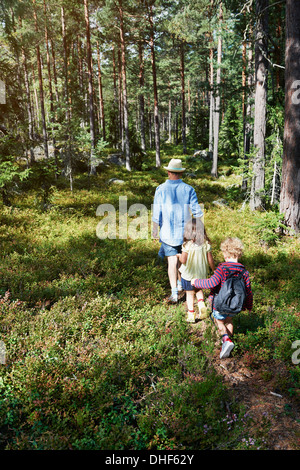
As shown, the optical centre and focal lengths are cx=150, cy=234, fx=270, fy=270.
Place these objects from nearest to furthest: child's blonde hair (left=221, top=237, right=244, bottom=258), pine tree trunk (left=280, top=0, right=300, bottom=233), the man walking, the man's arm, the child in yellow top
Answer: child's blonde hair (left=221, top=237, right=244, bottom=258), the child in yellow top, the man's arm, the man walking, pine tree trunk (left=280, top=0, right=300, bottom=233)

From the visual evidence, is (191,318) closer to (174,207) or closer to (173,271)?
(173,271)

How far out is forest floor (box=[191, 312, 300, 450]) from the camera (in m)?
2.84

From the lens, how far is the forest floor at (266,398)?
2.84 m

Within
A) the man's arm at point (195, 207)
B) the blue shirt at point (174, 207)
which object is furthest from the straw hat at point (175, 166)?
the man's arm at point (195, 207)

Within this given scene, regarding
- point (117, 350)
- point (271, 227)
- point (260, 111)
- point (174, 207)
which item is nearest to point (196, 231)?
point (174, 207)

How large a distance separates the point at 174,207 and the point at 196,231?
700 mm

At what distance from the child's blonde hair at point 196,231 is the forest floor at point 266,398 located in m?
1.73

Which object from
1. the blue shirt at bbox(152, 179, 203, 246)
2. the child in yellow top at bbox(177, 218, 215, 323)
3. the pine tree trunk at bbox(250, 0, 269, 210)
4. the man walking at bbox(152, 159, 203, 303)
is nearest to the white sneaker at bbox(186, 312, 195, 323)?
the child in yellow top at bbox(177, 218, 215, 323)

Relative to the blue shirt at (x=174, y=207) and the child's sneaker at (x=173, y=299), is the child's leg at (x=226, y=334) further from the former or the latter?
the blue shirt at (x=174, y=207)

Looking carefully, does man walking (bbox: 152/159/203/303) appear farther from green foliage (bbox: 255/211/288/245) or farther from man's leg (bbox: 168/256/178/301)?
green foliage (bbox: 255/211/288/245)

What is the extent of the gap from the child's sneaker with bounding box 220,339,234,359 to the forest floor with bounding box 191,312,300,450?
0.39 feet

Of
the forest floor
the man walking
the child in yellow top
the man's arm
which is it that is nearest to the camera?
the forest floor

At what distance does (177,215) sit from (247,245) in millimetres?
4088
